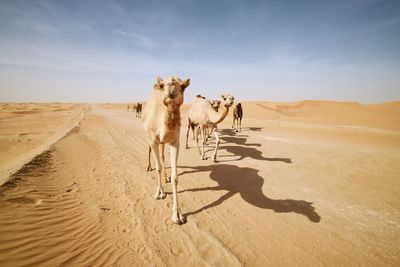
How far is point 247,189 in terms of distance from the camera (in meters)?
6.16

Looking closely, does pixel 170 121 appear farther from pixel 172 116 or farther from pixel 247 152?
pixel 247 152

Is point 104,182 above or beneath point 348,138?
beneath

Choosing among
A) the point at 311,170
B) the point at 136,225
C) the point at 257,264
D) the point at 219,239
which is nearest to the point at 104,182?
the point at 136,225

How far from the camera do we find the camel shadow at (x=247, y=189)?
509 cm

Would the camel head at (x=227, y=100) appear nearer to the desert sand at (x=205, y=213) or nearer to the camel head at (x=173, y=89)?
the camel head at (x=173, y=89)

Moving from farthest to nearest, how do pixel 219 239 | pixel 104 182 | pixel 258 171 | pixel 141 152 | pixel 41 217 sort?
pixel 141 152, pixel 258 171, pixel 104 182, pixel 41 217, pixel 219 239

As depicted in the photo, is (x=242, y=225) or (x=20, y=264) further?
(x=242, y=225)

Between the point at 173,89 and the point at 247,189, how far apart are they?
13.1ft

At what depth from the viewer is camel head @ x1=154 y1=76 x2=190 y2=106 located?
12.2 feet

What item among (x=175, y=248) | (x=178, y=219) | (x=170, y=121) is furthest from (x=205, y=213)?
(x=170, y=121)

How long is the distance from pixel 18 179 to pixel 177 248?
488 centimetres

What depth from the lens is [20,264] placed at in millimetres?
3010

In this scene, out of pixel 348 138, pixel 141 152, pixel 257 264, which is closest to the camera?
pixel 257 264

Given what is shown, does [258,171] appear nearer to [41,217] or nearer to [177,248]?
[177,248]
